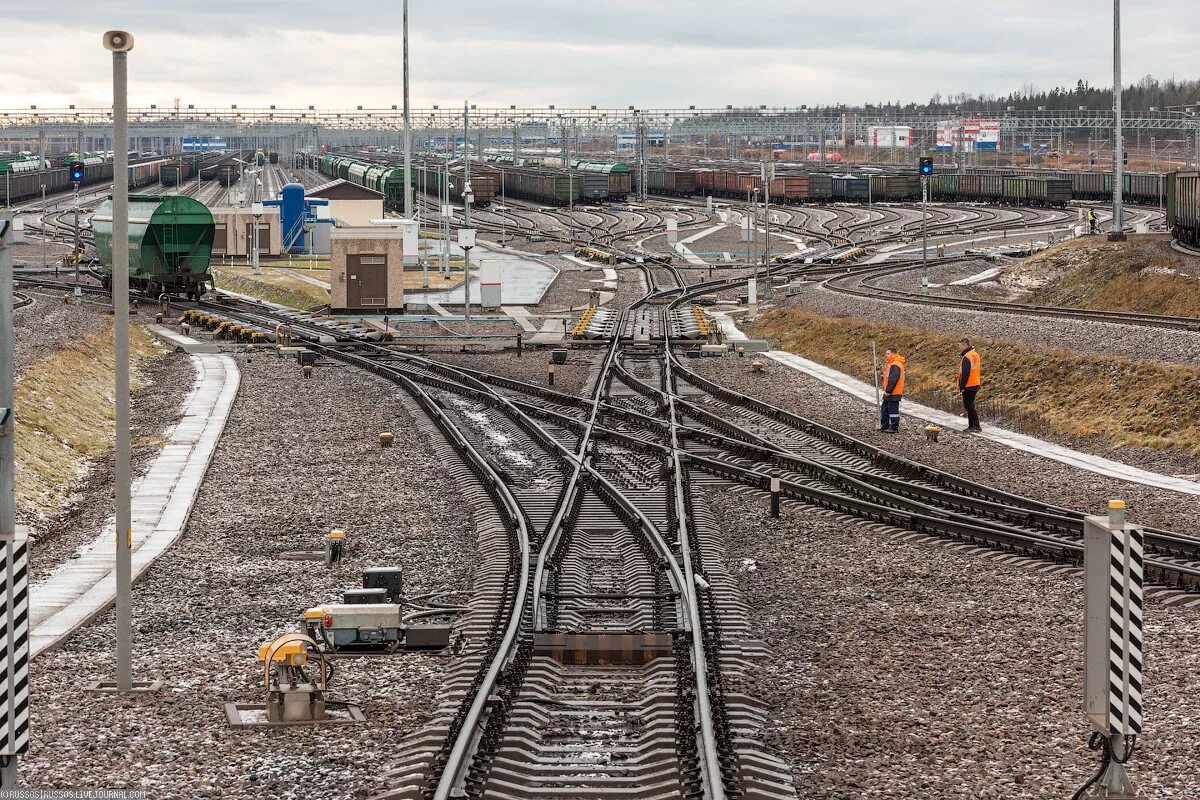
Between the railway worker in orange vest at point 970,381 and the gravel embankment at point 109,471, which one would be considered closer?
the gravel embankment at point 109,471

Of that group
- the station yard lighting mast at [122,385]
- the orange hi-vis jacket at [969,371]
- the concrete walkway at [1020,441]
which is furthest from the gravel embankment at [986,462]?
the station yard lighting mast at [122,385]

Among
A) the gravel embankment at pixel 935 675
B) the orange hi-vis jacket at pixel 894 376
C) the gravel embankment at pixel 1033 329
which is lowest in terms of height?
the gravel embankment at pixel 935 675

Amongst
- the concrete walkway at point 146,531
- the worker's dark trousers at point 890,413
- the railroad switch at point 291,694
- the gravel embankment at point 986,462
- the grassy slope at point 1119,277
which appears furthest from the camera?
the grassy slope at point 1119,277

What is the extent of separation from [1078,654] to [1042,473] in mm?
10559

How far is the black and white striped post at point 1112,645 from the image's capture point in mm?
9359

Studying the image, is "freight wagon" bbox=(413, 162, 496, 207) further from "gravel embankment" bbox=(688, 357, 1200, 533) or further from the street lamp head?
the street lamp head

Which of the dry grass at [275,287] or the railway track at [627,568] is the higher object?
the dry grass at [275,287]

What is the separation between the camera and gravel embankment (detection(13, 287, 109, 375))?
3638cm

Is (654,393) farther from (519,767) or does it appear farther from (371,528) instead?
(519,767)

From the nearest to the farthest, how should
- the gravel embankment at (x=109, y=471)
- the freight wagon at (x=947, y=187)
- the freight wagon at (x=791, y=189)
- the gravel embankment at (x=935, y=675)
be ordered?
1. the gravel embankment at (x=935, y=675)
2. the gravel embankment at (x=109, y=471)
3. the freight wagon at (x=947, y=187)
4. the freight wagon at (x=791, y=189)

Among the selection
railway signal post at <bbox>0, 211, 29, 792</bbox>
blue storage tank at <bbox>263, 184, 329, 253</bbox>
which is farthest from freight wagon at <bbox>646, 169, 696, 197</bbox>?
railway signal post at <bbox>0, 211, 29, 792</bbox>

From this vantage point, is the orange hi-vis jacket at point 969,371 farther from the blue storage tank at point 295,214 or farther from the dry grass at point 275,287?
the blue storage tank at point 295,214

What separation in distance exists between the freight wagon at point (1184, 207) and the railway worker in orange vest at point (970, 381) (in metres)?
29.9

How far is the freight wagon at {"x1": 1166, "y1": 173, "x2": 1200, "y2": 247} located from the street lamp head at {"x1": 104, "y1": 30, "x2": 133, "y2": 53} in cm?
4840
